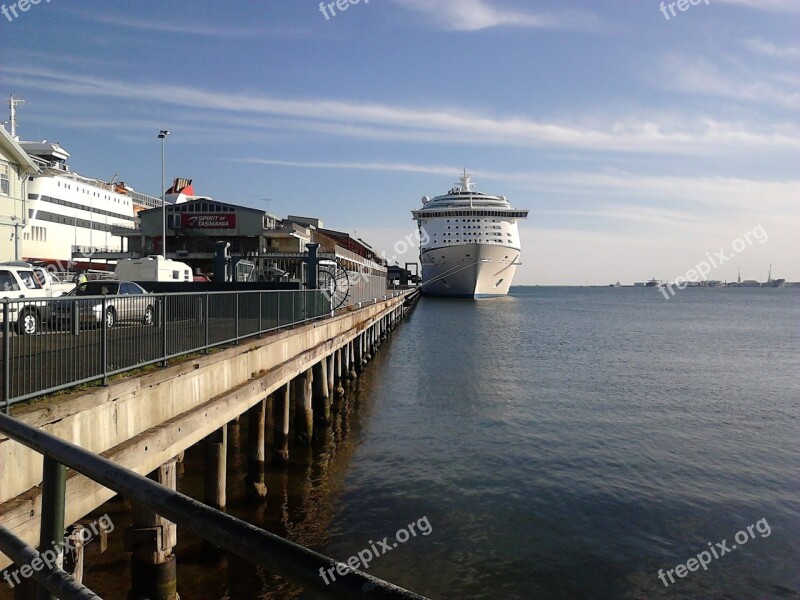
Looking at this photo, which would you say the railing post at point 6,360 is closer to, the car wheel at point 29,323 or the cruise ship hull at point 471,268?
the car wheel at point 29,323

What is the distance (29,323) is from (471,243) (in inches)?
3435

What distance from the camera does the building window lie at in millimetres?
27609

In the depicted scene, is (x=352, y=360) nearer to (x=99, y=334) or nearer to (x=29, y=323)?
(x=99, y=334)

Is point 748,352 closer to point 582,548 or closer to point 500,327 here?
point 500,327

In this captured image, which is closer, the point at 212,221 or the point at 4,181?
the point at 4,181

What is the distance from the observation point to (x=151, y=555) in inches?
278

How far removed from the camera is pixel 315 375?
1891 cm

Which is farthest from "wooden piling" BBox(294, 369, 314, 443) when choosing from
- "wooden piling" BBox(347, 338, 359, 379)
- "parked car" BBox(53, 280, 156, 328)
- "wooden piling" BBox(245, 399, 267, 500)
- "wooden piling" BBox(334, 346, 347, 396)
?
"wooden piling" BBox(347, 338, 359, 379)

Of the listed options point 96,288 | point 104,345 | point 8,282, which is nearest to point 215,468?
point 104,345

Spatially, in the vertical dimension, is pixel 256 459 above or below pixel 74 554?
below

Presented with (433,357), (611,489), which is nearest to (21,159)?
(433,357)

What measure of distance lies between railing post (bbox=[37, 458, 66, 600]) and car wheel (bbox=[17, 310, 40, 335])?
13.8 feet

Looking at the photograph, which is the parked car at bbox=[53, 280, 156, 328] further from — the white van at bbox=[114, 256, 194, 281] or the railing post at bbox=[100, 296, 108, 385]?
the white van at bbox=[114, 256, 194, 281]

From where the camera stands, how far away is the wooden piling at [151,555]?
7035 mm
